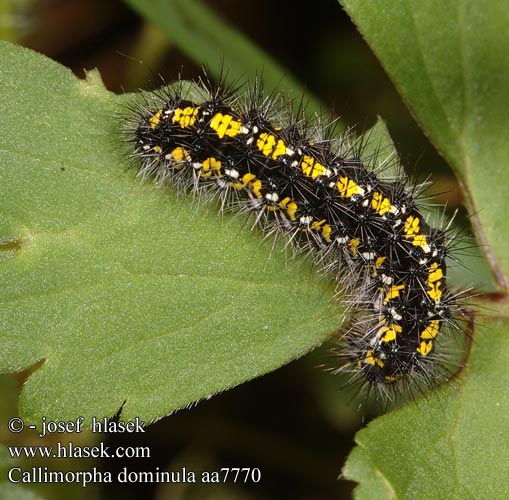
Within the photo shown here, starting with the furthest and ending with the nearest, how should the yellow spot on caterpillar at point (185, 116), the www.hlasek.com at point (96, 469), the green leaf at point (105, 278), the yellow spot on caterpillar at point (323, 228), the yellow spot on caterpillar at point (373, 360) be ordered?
the yellow spot on caterpillar at point (373, 360) → the yellow spot on caterpillar at point (323, 228) → the www.hlasek.com at point (96, 469) → the yellow spot on caterpillar at point (185, 116) → the green leaf at point (105, 278)

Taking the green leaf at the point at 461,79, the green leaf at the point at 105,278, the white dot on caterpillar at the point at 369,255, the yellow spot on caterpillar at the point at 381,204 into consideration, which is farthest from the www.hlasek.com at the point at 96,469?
the green leaf at the point at 461,79

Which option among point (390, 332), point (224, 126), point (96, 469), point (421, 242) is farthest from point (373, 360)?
point (96, 469)

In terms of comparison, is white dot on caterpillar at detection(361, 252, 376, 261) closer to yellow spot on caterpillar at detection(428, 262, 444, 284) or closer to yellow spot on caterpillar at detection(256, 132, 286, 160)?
yellow spot on caterpillar at detection(428, 262, 444, 284)

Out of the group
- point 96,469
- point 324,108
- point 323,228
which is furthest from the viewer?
point 324,108

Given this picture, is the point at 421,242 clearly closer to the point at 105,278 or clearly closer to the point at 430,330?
the point at 430,330

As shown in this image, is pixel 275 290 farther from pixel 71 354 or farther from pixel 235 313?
pixel 71 354

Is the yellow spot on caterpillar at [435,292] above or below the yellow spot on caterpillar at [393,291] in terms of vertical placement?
above

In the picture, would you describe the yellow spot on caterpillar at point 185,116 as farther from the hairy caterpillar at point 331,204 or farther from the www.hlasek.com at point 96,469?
the www.hlasek.com at point 96,469
